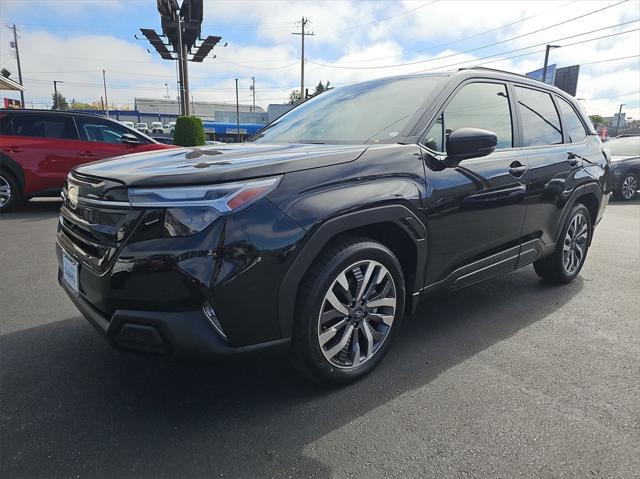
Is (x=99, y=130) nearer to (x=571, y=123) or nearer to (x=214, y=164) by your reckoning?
(x=214, y=164)

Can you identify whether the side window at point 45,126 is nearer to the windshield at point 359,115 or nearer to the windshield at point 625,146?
the windshield at point 359,115

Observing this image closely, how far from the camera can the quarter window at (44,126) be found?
7285 millimetres

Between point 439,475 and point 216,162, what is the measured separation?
5.49 ft

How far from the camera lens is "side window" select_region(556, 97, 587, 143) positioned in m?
4.01

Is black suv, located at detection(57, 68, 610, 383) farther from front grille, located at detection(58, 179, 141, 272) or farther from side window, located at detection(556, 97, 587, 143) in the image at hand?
side window, located at detection(556, 97, 587, 143)

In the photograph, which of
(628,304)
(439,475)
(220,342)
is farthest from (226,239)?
(628,304)

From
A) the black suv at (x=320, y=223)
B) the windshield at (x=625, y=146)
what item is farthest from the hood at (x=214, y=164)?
the windshield at (x=625, y=146)

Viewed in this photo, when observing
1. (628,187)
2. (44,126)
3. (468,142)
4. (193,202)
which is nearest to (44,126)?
(44,126)

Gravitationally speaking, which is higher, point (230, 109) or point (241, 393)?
point (230, 109)

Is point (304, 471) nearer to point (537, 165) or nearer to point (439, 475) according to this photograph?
point (439, 475)

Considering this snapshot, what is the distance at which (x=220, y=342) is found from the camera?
190 centimetres

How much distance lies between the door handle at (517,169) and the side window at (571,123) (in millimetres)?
1097

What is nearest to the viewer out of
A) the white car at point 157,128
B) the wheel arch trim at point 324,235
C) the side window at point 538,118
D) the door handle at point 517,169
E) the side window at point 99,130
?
the wheel arch trim at point 324,235

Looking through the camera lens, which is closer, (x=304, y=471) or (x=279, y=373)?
(x=304, y=471)
